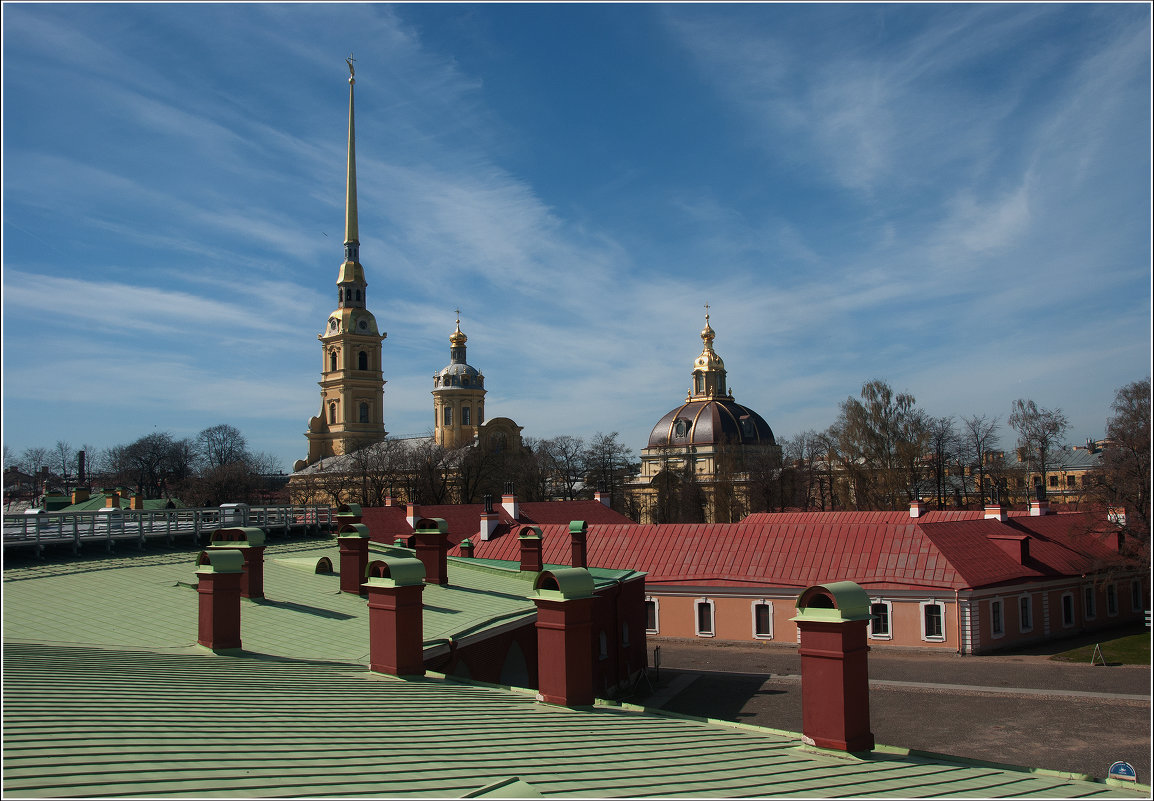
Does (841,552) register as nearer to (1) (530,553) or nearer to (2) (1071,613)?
(2) (1071,613)

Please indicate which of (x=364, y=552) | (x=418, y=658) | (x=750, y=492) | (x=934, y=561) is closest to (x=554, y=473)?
(x=750, y=492)

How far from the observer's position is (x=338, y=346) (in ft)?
313

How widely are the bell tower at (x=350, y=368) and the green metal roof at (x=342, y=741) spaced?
81981 millimetres

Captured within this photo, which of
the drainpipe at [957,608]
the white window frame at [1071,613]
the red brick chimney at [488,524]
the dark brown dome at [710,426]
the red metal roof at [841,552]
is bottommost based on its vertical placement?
the white window frame at [1071,613]

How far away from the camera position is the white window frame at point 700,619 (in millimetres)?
33312

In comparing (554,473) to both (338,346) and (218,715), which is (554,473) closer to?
(338,346)

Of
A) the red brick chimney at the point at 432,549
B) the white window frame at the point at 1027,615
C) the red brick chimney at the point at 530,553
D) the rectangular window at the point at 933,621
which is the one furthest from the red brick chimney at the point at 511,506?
the red brick chimney at the point at 432,549

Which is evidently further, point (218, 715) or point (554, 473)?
Result: point (554, 473)

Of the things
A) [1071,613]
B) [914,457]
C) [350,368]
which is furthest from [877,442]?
[350,368]

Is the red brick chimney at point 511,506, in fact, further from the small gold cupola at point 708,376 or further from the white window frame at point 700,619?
the small gold cupola at point 708,376

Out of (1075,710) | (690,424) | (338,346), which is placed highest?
(338,346)

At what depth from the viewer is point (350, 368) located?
3713 inches

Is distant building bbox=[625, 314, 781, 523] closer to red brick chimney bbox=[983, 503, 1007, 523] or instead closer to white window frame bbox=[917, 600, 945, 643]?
red brick chimney bbox=[983, 503, 1007, 523]

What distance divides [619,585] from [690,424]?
65759mm
